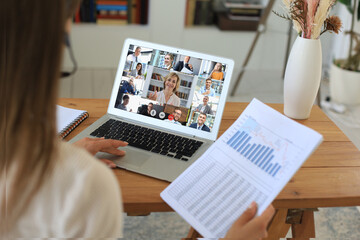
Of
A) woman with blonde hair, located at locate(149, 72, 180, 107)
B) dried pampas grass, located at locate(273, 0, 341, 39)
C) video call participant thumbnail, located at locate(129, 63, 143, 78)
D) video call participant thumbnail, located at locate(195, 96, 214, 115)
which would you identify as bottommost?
video call participant thumbnail, located at locate(195, 96, 214, 115)

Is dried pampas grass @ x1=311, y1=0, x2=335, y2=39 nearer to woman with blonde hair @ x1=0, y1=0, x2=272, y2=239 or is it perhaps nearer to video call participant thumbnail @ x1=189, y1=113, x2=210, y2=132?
video call participant thumbnail @ x1=189, y1=113, x2=210, y2=132

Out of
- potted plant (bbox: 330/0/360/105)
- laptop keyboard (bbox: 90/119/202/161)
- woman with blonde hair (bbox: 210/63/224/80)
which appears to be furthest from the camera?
potted plant (bbox: 330/0/360/105)

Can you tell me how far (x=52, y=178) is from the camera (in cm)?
61

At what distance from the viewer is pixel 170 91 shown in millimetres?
1285

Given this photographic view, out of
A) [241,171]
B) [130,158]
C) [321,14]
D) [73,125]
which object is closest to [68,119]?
[73,125]

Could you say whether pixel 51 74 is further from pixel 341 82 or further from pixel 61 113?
pixel 341 82

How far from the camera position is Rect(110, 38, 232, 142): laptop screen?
1.27 m

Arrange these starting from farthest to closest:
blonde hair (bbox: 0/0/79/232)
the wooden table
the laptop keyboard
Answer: the laptop keyboard < the wooden table < blonde hair (bbox: 0/0/79/232)

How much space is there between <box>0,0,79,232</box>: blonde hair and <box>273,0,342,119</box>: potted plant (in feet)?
2.94

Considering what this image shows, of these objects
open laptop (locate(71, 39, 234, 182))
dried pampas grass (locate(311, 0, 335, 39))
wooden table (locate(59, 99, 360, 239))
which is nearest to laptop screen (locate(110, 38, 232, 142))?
open laptop (locate(71, 39, 234, 182))

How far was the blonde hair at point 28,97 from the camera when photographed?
1.78ft

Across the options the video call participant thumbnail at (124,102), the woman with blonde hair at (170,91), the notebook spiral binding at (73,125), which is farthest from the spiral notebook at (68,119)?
the woman with blonde hair at (170,91)

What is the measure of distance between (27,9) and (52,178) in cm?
23

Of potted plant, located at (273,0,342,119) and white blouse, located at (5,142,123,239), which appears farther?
potted plant, located at (273,0,342,119)
